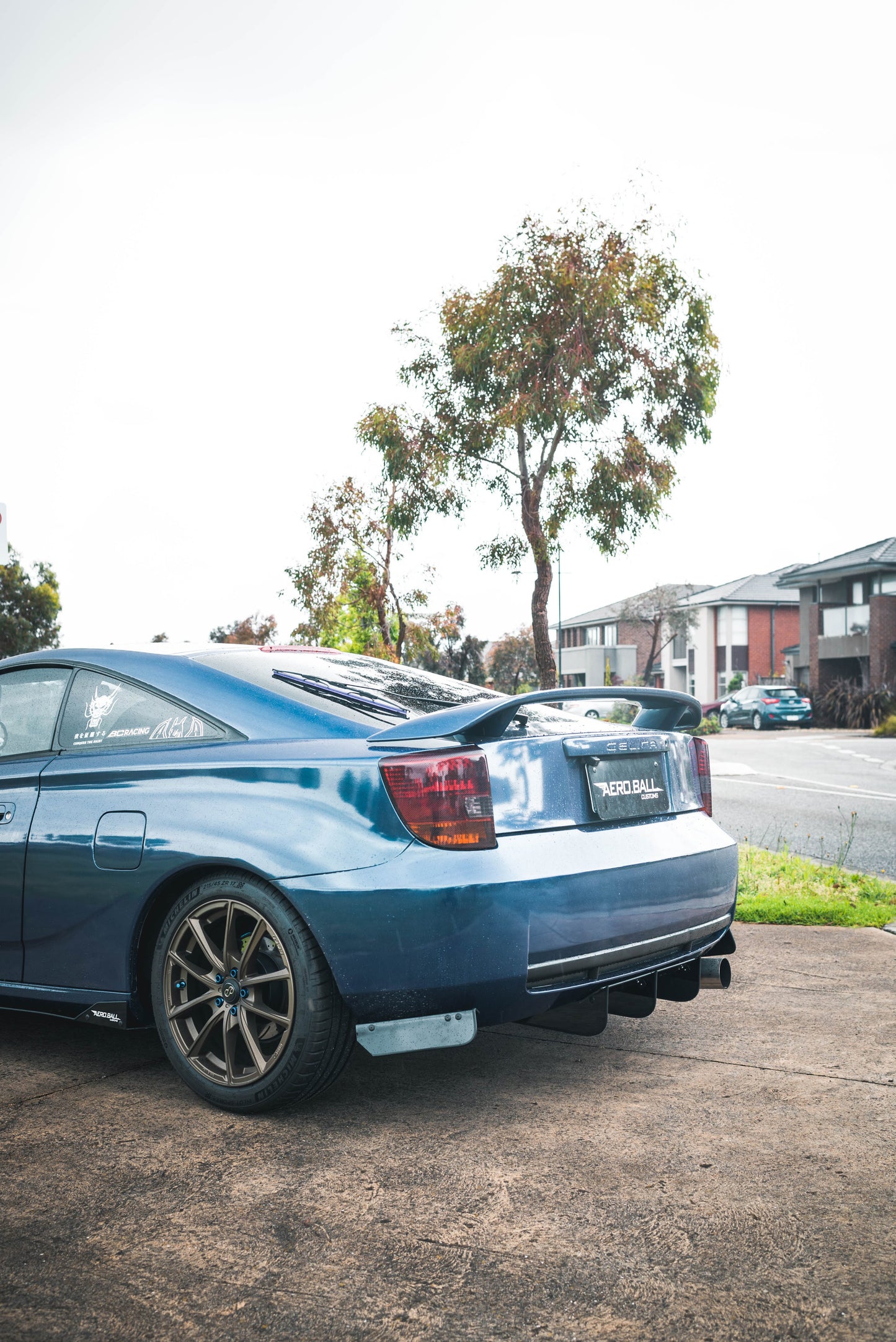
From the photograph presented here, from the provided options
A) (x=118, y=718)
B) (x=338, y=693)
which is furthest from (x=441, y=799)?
(x=118, y=718)

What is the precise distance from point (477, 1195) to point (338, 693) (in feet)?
4.96

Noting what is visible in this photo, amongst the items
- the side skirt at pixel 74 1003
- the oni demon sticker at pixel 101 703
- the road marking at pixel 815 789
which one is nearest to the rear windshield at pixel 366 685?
the oni demon sticker at pixel 101 703

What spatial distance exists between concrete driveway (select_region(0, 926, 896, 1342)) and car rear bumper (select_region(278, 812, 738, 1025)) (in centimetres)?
41

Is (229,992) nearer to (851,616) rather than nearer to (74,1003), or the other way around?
(74,1003)

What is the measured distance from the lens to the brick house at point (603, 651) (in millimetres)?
81688

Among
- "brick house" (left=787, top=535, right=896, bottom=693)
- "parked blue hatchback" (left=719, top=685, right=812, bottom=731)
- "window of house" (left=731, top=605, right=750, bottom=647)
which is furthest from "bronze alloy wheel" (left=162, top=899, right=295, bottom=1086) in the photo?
"window of house" (left=731, top=605, right=750, bottom=647)

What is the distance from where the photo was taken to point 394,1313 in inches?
87.8

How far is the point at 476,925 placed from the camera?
298 cm

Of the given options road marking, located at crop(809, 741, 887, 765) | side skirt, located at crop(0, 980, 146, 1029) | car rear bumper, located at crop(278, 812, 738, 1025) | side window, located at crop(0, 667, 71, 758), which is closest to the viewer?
car rear bumper, located at crop(278, 812, 738, 1025)

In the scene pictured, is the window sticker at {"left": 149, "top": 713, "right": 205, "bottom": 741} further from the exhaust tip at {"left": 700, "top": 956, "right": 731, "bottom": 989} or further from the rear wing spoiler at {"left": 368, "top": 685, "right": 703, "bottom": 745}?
the exhaust tip at {"left": 700, "top": 956, "right": 731, "bottom": 989}

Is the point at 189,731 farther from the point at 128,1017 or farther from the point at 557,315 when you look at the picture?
the point at 557,315

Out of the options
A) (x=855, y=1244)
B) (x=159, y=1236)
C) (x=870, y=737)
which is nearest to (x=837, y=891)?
(x=855, y=1244)

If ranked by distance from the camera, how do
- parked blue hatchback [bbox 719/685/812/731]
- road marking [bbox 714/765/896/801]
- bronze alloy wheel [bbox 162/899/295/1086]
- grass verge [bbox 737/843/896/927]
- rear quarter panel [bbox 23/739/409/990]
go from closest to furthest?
rear quarter panel [bbox 23/739/409/990] → bronze alloy wheel [bbox 162/899/295/1086] → grass verge [bbox 737/843/896/927] → road marking [bbox 714/765/896/801] → parked blue hatchback [bbox 719/685/812/731]

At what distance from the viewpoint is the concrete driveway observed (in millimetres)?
2242
